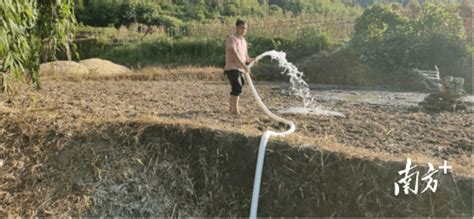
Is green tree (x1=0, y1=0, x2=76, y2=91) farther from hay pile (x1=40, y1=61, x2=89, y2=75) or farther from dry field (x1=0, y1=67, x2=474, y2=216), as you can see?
hay pile (x1=40, y1=61, x2=89, y2=75)

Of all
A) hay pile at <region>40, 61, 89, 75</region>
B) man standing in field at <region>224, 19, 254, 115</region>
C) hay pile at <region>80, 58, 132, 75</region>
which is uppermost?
man standing in field at <region>224, 19, 254, 115</region>

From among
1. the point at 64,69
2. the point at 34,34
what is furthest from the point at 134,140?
the point at 64,69

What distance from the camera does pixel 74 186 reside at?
3.96 metres

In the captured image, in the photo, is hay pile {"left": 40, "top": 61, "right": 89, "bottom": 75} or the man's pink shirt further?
hay pile {"left": 40, "top": 61, "right": 89, "bottom": 75}

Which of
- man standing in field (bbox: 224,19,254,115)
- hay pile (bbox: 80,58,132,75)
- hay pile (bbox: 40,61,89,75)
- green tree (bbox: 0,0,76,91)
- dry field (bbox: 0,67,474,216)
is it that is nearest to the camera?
dry field (bbox: 0,67,474,216)

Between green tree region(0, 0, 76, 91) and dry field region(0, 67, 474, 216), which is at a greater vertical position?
green tree region(0, 0, 76, 91)

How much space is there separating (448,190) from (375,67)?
682cm

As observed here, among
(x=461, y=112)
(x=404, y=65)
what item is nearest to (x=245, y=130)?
(x=461, y=112)

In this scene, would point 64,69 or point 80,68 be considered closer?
point 64,69

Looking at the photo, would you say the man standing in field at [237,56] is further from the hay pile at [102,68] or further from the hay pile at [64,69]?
the hay pile at [102,68]

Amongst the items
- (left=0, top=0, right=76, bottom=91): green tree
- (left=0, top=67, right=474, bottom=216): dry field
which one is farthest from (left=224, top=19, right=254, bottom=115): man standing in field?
(left=0, top=0, right=76, bottom=91): green tree

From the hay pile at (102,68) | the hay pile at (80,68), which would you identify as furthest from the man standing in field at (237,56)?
the hay pile at (102,68)

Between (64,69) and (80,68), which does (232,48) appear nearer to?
(64,69)

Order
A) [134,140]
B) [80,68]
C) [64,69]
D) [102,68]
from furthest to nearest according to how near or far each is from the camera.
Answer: [102,68] < [80,68] < [64,69] < [134,140]
